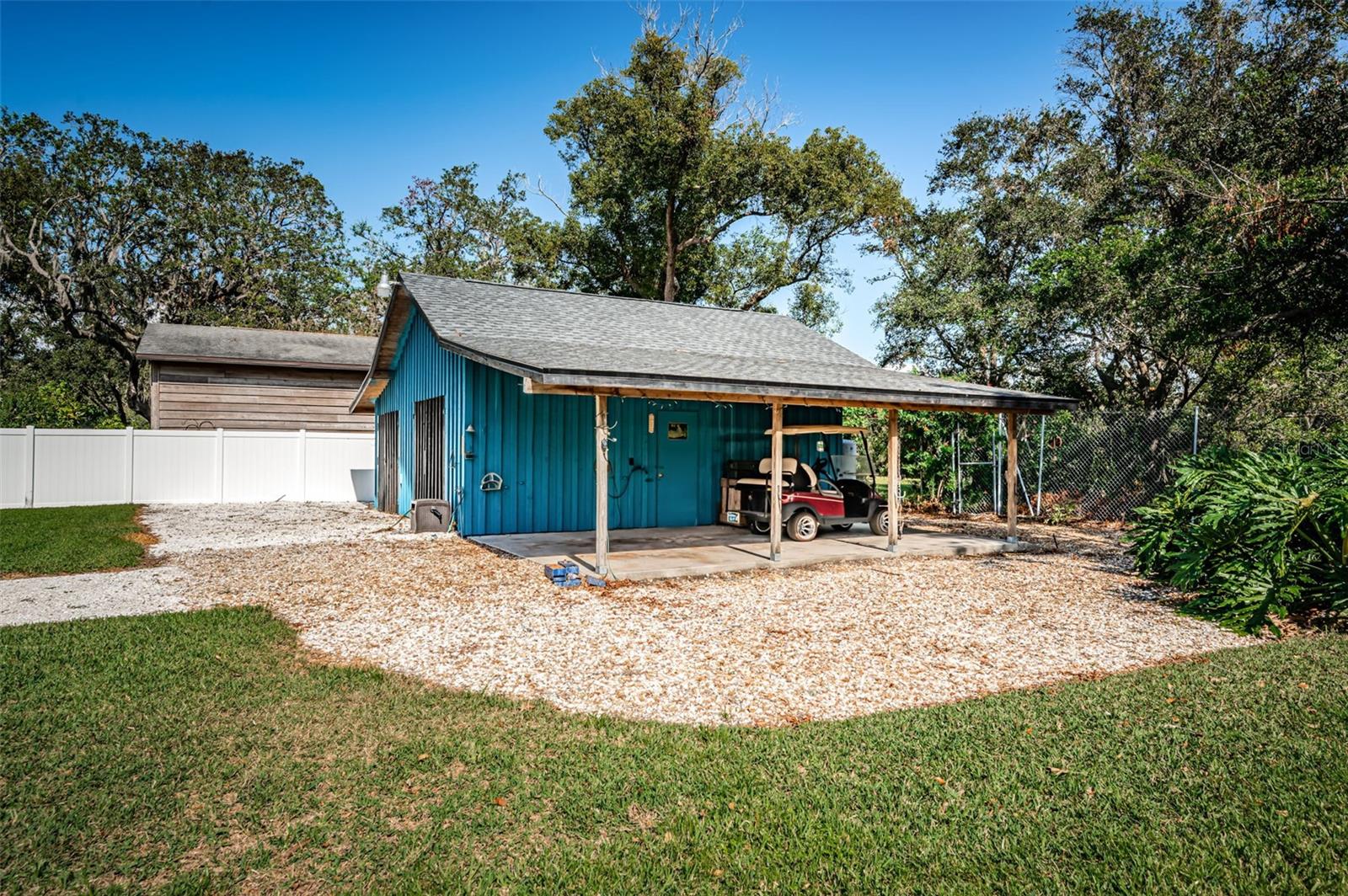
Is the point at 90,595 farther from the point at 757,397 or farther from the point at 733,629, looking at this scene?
the point at 757,397

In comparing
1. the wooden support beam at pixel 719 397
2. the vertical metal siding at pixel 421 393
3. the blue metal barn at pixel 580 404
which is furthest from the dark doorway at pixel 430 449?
the wooden support beam at pixel 719 397

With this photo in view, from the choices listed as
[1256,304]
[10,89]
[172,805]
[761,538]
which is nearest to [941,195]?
[1256,304]

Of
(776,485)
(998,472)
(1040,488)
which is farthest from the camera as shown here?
(998,472)

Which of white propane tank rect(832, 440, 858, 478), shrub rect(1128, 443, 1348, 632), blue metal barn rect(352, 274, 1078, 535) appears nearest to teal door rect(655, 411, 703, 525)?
blue metal barn rect(352, 274, 1078, 535)

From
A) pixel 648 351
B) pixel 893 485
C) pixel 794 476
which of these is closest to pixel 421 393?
pixel 648 351

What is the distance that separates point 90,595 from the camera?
7156 mm

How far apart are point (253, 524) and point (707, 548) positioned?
29.5ft

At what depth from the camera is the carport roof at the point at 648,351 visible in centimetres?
791

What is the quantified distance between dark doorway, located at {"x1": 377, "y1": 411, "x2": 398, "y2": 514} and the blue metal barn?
0.69 metres

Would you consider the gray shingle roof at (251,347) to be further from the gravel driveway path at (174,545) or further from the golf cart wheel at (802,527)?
the golf cart wheel at (802,527)

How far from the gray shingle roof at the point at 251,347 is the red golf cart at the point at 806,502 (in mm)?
11679

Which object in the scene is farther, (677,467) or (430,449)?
(430,449)

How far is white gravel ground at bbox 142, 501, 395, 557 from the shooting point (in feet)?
35.6

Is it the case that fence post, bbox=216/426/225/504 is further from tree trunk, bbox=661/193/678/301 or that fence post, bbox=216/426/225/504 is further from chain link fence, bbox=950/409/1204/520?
chain link fence, bbox=950/409/1204/520
